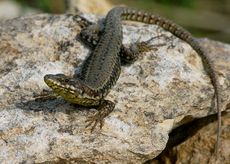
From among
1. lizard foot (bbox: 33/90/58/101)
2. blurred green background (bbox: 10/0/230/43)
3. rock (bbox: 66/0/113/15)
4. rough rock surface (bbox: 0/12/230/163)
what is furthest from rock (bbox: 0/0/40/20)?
lizard foot (bbox: 33/90/58/101)

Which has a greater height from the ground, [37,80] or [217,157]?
[37,80]

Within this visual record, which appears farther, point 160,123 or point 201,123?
point 201,123

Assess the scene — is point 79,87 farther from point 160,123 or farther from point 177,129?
point 177,129

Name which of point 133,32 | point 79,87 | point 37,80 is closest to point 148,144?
point 79,87

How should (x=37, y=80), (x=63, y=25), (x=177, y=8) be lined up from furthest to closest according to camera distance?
(x=177, y=8) < (x=63, y=25) < (x=37, y=80)

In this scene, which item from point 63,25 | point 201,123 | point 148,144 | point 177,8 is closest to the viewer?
point 148,144

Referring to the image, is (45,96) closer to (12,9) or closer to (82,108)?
(82,108)

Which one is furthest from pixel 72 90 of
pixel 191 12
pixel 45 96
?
pixel 191 12
